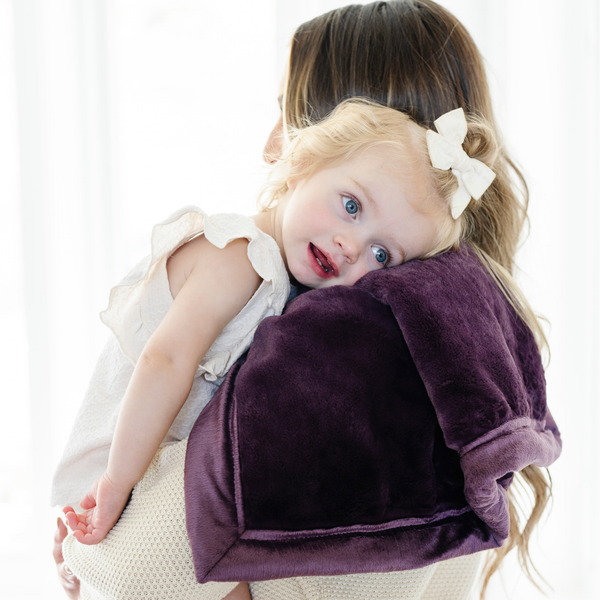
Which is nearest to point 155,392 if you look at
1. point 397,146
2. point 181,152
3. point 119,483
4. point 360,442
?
point 119,483

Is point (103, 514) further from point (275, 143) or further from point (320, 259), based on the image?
point (275, 143)

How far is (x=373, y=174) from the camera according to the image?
94 centimetres

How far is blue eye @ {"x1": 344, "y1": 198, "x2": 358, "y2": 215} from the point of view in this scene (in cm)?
95

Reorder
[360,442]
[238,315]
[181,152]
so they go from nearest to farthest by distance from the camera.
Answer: [360,442], [238,315], [181,152]

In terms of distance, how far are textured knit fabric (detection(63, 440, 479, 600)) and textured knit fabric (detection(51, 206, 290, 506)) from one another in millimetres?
163

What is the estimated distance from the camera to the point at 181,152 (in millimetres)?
2008

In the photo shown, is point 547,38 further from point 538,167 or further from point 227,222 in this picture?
point 227,222

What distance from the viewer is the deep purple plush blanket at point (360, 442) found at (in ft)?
2.15

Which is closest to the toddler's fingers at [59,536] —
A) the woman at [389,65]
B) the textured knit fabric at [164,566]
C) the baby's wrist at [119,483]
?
the woman at [389,65]

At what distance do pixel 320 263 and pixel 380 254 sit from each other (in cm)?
10

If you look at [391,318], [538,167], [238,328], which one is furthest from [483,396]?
[538,167]

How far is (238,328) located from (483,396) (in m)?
0.42

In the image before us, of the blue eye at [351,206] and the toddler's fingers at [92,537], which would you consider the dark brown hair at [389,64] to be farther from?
the toddler's fingers at [92,537]

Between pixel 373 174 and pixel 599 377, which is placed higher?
pixel 373 174
